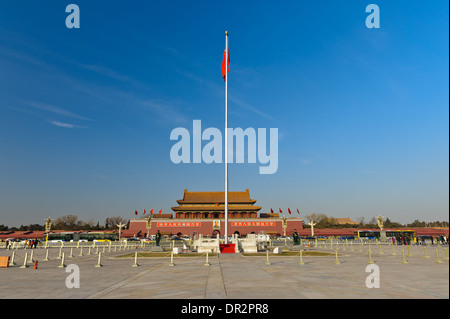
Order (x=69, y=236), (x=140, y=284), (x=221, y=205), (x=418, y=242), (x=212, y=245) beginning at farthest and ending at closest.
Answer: (x=221, y=205)
(x=69, y=236)
(x=418, y=242)
(x=212, y=245)
(x=140, y=284)

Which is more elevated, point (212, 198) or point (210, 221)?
point (212, 198)

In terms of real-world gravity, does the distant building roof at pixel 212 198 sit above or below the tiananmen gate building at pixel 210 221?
above

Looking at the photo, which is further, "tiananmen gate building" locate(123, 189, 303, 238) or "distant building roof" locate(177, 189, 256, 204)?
"distant building roof" locate(177, 189, 256, 204)

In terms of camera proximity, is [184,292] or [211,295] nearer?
[211,295]

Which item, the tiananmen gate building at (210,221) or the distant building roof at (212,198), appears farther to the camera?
the distant building roof at (212,198)

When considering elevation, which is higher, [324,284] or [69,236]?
[324,284]

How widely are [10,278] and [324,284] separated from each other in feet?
39.7

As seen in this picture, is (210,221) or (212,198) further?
(212,198)

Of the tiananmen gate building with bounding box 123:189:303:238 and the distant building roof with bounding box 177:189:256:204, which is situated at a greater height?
the distant building roof with bounding box 177:189:256:204

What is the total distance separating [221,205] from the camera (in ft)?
258
